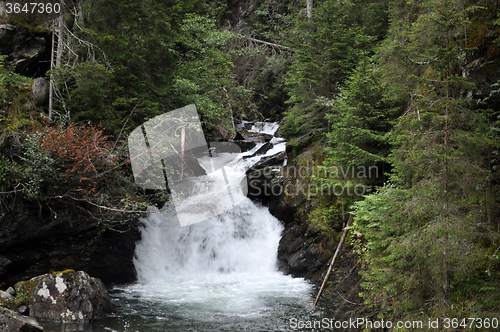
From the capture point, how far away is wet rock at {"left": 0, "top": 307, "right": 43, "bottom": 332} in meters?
6.26

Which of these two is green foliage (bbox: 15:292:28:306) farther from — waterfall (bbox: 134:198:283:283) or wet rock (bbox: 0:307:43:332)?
waterfall (bbox: 134:198:283:283)

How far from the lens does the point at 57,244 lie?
9594mm

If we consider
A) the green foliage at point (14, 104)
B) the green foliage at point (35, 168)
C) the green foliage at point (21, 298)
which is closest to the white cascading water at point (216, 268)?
the green foliage at point (21, 298)

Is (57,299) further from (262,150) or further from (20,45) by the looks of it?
(262,150)

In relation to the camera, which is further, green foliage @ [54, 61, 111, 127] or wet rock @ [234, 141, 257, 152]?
wet rock @ [234, 141, 257, 152]

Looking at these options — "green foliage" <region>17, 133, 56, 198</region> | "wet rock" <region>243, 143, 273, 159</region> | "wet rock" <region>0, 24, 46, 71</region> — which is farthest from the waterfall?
"wet rock" <region>0, 24, 46, 71</region>

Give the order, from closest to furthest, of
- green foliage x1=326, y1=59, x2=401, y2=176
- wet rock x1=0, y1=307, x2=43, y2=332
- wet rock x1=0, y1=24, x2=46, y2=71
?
wet rock x1=0, y1=307, x2=43, y2=332 < green foliage x1=326, y1=59, x2=401, y2=176 < wet rock x1=0, y1=24, x2=46, y2=71

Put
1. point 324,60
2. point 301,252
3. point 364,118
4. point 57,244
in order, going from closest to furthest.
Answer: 1. point 364,118
2. point 57,244
3. point 301,252
4. point 324,60

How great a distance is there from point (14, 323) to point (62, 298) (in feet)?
3.42

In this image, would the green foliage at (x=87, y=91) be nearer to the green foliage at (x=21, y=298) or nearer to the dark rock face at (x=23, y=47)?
the dark rock face at (x=23, y=47)

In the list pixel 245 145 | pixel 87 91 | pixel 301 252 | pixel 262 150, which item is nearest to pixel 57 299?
pixel 87 91

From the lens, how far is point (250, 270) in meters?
11.2

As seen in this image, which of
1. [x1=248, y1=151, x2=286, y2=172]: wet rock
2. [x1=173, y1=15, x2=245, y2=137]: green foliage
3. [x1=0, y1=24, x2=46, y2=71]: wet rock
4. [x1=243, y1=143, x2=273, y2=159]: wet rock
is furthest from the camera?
[x1=243, y1=143, x2=273, y2=159]: wet rock

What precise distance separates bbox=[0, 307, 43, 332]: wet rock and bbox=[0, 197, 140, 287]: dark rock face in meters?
2.32
